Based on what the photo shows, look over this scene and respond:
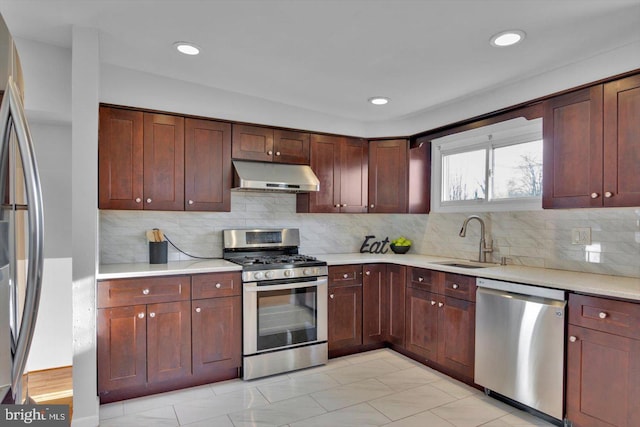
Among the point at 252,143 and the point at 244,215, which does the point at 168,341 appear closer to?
the point at 244,215

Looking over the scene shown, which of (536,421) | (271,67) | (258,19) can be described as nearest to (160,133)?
(271,67)

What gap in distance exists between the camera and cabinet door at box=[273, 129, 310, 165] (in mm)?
3561

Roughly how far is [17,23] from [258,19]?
56.5 inches

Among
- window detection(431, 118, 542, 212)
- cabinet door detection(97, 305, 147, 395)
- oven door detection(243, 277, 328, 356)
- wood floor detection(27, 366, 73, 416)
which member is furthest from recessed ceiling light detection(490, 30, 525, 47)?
wood floor detection(27, 366, 73, 416)

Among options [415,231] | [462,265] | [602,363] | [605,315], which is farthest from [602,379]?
[415,231]

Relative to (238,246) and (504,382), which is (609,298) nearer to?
(504,382)

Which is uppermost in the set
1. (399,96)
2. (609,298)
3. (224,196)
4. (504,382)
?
(399,96)

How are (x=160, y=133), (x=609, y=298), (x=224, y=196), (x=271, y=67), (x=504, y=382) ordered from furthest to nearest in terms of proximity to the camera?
(x=224, y=196) → (x=160, y=133) → (x=271, y=67) → (x=504, y=382) → (x=609, y=298)

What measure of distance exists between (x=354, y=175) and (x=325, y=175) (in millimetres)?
367

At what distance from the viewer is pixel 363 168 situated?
4090 mm

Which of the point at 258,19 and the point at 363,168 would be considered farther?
the point at 363,168

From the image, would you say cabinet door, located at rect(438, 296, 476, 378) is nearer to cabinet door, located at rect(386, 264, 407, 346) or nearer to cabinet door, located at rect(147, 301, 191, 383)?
cabinet door, located at rect(386, 264, 407, 346)

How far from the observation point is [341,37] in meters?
2.27

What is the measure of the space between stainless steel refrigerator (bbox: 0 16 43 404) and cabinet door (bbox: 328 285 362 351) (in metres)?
2.71
